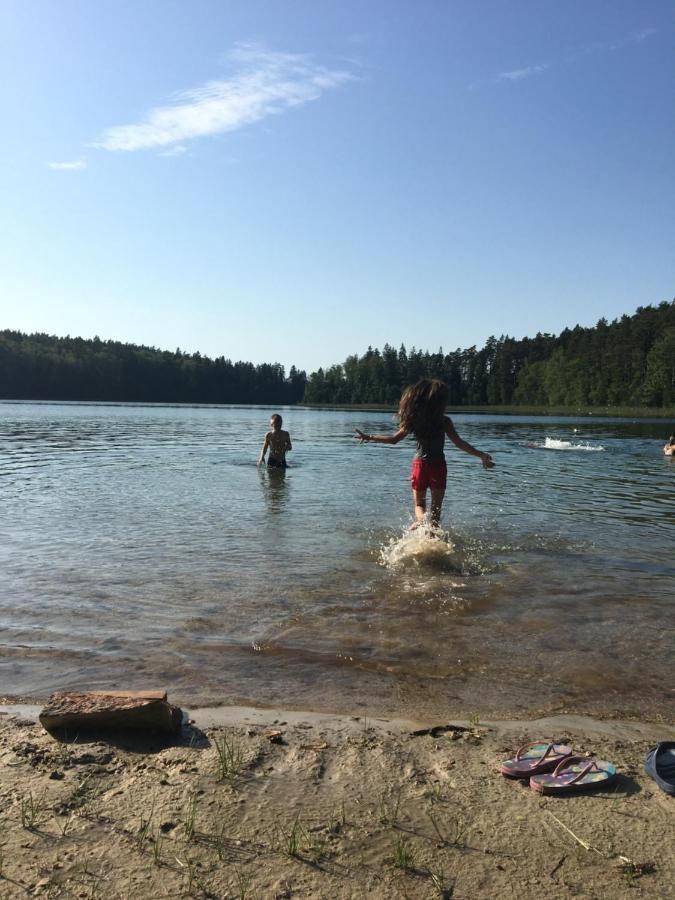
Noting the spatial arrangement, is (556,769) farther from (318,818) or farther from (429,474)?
(429,474)

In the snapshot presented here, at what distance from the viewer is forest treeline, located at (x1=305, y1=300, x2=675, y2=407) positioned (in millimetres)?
130750

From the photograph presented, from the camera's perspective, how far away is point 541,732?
4.34 metres

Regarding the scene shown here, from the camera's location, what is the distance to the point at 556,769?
362cm

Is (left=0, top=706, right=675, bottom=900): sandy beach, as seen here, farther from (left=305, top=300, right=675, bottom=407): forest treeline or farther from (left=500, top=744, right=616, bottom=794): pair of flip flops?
(left=305, top=300, right=675, bottom=407): forest treeline

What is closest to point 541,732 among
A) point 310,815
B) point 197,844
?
point 310,815

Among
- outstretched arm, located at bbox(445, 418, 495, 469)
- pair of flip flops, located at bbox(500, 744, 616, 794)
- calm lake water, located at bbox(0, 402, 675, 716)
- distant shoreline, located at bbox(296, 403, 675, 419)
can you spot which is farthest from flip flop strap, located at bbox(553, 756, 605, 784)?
distant shoreline, located at bbox(296, 403, 675, 419)

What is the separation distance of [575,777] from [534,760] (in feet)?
0.90

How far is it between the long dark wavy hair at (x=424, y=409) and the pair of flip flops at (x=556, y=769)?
612 cm

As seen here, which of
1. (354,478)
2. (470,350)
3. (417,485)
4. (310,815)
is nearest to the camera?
(310,815)

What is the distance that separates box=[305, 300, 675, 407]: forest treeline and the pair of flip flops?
118557mm

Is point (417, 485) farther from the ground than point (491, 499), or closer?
farther from the ground

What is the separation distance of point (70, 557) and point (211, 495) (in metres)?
6.93

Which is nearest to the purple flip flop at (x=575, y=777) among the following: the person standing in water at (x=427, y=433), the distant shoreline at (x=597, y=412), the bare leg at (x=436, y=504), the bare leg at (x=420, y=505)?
the person standing in water at (x=427, y=433)

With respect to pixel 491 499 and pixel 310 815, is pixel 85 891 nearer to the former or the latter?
A: pixel 310 815
